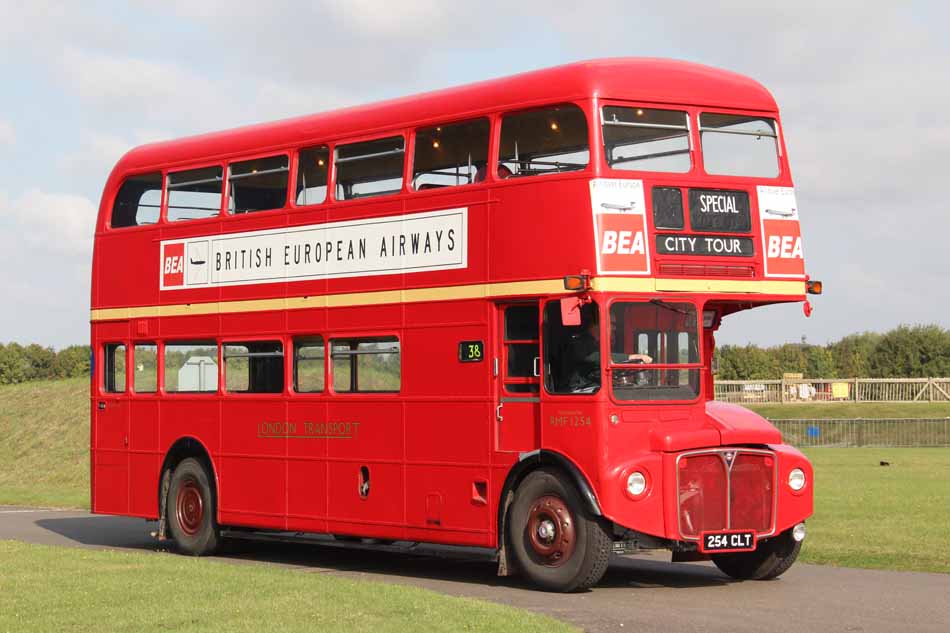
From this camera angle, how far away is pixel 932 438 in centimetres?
5403

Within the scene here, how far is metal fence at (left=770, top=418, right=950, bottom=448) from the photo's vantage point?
2125 inches

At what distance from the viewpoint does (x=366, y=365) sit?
1792 cm

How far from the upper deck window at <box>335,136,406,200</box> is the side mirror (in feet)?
10.2

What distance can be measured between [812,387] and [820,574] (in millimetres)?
61181

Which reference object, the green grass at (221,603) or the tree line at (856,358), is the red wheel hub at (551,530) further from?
the tree line at (856,358)

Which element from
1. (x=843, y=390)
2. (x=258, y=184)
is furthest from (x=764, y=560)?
(x=843, y=390)

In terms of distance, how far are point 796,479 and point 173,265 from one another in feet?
28.5

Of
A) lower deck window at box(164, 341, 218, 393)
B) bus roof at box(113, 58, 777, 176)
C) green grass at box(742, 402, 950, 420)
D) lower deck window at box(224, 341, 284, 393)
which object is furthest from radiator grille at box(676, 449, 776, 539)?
green grass at box(742, 402, 950, 420)

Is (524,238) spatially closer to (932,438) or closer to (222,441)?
(222,441)

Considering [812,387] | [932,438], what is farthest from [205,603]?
[812,387]

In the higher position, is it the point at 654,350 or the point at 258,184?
the point at 258,184

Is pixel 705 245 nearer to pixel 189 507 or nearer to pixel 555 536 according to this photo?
pixel 555 536

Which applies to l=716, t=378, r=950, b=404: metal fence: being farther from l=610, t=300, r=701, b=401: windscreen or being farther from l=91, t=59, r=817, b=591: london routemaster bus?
l=610, t=300, r=701, b=401: windscreen

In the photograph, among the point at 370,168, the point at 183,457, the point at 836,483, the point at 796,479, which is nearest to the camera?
the point at 796,479
